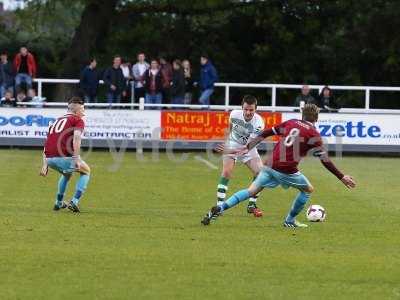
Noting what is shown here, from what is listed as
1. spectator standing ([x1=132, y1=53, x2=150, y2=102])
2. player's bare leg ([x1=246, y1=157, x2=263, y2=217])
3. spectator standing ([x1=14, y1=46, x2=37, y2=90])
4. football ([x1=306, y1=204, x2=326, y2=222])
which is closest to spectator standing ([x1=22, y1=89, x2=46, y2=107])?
spectator standing ([x1=14, y1=46, x2=37, y2=90])

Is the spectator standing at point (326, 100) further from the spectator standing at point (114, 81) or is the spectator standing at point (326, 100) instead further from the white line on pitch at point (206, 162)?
the spectator standing at point (114, 81)

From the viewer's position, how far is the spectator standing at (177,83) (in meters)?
31.0

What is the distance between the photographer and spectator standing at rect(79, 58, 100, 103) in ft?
102

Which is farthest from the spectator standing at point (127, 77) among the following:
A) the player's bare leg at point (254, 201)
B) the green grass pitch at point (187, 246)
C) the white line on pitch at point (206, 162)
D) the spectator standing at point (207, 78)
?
the player's bare leg at point (254, 201)

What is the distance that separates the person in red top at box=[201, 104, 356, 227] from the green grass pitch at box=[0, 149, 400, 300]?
38 cm

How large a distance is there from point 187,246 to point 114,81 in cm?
1872

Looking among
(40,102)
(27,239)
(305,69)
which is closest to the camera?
(27,239)

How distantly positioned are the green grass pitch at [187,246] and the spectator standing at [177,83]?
9910 mm

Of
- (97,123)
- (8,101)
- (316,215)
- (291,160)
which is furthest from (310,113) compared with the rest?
(8,101)

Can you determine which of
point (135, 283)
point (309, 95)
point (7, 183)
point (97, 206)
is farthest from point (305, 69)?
point (135, 283)

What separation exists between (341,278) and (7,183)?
11085mm

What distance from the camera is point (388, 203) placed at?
1827 cm

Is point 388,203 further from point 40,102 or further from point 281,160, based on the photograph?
point 40,102

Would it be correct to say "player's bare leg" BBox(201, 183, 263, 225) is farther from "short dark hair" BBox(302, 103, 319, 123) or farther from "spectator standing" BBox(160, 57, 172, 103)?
"spectator standing" BBox(160, 57, 172, 103)
